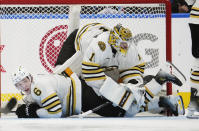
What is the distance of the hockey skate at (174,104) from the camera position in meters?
3.61

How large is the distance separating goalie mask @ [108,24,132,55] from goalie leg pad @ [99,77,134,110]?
228mm

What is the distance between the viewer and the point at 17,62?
14.2ft

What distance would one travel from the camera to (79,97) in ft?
11.5

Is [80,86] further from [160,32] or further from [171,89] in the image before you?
[160,32]

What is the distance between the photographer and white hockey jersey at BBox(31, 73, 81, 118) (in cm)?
332

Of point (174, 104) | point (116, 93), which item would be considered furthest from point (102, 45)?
point (174, 104)

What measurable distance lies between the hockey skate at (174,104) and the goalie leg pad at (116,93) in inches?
12.7

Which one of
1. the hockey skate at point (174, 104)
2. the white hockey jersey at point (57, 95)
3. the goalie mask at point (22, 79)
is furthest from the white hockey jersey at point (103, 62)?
the goalie mask at point (22, 79)

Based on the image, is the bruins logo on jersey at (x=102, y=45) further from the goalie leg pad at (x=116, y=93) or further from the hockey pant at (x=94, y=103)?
the hockey pant at (x=94, y=103)

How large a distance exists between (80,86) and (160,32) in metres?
1.07
